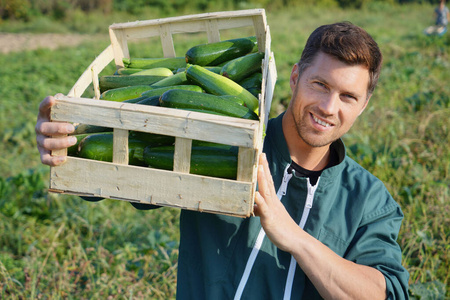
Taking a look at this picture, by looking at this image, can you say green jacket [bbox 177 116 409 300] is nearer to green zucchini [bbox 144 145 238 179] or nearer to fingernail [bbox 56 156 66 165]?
green zucchini [bbox 144 145 238 179]

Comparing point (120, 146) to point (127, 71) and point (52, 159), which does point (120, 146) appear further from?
point (127, 71)

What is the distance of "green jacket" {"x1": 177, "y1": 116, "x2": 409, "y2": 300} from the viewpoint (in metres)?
2.18

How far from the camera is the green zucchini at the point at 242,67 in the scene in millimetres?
2389

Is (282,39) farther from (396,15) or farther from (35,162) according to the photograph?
(396,15)

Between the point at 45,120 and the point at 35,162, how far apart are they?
493 centimetres

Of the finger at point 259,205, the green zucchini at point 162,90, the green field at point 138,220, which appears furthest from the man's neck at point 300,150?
the green field at point 138,220

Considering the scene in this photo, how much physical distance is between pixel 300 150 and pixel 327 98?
34cm

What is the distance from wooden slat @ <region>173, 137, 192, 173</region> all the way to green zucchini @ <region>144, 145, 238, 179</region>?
2.6 inches

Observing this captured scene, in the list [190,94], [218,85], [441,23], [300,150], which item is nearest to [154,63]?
[218,85]

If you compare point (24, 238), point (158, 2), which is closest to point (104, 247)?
point (24, 238)

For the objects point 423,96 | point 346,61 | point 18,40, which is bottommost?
point 18,40

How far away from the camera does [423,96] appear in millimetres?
6691

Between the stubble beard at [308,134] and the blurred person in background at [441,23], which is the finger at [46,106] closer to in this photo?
the stubble beard at [308,134]

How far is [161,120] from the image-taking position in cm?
167
